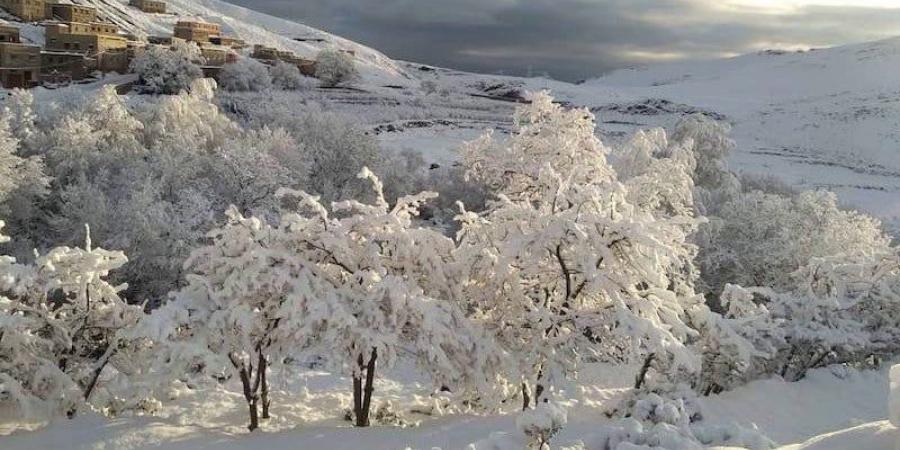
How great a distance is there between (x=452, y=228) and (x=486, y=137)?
11.2 m

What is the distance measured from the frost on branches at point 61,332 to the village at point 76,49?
56.7 metres

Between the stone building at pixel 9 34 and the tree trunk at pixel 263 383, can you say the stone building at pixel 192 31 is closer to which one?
the stone building at pixel 9 34

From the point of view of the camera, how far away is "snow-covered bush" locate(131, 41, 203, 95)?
60062 millimetres

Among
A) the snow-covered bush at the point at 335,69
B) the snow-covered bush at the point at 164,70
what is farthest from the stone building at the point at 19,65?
the snow-covered bush at the point at 335,69

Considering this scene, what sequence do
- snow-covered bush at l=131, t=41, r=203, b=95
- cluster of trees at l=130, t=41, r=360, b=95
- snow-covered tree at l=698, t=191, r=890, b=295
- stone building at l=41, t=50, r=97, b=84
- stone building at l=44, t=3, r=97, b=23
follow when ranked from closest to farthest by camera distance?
snow-covered tree at l=698, t=191, r=890, b=295
snow-covered bush at l=131, t=41, r=203, b=95
cluster of trees at l=130, t=41, r=360, b=95
stone building at l=41, t=50, r=97, b=84
stone building at l=44, t=3, r=97, b=23

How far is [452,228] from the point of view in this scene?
31156mm

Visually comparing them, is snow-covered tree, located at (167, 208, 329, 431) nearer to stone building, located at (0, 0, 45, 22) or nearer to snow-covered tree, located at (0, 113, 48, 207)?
snow-covered tree, located at (0, 113, 48, 207)

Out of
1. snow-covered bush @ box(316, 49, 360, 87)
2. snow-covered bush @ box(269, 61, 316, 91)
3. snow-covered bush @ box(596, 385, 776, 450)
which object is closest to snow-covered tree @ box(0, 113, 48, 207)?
snow-covered bush @ box(596, 385, 776, 450)

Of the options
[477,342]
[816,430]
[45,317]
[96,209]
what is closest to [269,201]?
[96,209]

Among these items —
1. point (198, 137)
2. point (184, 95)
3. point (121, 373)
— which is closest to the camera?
point (121, 373)

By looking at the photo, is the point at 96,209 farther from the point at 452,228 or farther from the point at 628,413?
the point at 628,413

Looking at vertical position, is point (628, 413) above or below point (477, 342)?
below

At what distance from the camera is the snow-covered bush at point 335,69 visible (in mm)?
83375

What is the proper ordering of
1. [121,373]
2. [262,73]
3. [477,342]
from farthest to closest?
[262,73] < [121,373] < [477,342]
